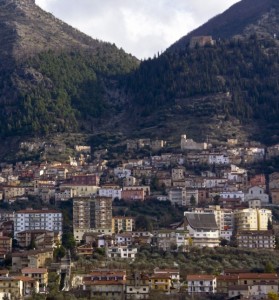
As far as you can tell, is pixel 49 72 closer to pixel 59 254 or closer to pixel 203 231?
pixel 203 231

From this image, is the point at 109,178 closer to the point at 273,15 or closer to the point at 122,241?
the point at 122,241

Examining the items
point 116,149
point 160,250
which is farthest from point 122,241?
point 116,149

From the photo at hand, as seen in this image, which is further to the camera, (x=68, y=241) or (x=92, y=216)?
(x=92, y=216)

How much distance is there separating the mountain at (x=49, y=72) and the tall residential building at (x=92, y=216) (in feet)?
108

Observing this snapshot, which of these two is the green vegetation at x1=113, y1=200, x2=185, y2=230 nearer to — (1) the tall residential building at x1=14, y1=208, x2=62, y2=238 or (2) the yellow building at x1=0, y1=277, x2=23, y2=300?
(1) the tall residential building at x1=14, y1=208, x2=62, y2=238

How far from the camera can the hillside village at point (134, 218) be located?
9100 centimetres

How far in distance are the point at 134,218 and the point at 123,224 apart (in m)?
1.91

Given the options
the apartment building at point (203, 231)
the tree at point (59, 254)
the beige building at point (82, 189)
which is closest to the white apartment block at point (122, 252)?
the tree at point (59, 254)

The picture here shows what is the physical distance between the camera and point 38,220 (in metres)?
112

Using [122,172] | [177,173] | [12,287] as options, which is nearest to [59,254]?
[12,287]

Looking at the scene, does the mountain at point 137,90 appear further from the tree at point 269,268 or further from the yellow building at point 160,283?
the yellow building at point 160,283

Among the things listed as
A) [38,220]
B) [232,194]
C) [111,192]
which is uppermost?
[111,192]

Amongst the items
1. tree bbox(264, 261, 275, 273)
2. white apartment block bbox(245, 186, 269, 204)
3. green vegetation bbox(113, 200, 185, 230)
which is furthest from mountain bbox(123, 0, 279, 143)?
tree bbox(264, 261, 275, 273)

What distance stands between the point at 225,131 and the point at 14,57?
30.8 meters
